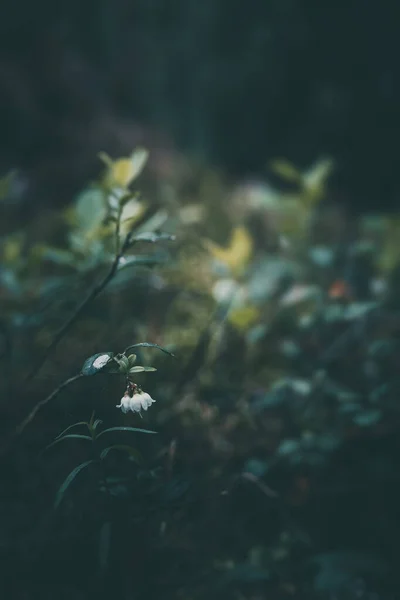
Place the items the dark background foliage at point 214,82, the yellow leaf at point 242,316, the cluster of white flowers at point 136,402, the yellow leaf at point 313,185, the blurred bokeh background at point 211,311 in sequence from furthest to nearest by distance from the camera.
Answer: the dark background foliage at point 214,82, the yellow leaf at point 313,185, the yellow leaf at point 242,316, the blurred bokeh background at point 211,311, the cluster of white flowers at point 136,402

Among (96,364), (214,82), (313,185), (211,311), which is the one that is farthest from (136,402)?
(214,82)

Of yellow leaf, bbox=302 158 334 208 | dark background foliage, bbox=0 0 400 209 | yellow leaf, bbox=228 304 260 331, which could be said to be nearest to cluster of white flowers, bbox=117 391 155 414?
yellow leaf, bbox=228 304 260 331

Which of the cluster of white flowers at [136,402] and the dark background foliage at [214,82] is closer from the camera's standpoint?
the cluster of white flowers at [136,402]

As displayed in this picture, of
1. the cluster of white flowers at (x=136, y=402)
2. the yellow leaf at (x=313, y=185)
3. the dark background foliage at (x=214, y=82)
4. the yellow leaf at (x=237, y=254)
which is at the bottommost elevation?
the cluster of white flowers at (x=136, y=402)

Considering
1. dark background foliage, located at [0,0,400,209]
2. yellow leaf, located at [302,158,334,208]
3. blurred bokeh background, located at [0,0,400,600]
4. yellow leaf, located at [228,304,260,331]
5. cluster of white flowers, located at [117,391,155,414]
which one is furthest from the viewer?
dark background foliage, located at [0,0,400,209]

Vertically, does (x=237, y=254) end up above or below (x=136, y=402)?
above

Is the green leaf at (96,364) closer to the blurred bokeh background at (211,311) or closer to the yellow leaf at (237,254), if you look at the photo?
the blurred bokeh background at (211,311)

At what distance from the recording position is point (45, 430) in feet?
4.17

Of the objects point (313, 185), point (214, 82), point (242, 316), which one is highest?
point (214, 82)

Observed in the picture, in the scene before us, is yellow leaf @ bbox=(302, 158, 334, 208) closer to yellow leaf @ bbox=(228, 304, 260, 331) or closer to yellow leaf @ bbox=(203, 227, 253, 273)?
yellow leaf @ bbox=(203, 227, 253, 273)

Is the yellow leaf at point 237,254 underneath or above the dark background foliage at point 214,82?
underneath

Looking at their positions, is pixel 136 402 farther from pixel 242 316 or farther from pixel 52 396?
pixel 242 316

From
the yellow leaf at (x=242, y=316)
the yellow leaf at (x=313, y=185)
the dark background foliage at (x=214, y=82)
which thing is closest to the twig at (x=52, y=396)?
the yellow leaf at (x=242, y=316)

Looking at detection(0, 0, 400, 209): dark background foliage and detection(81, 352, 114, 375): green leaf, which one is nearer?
detection(81, 352, 114, 375): green leaf
